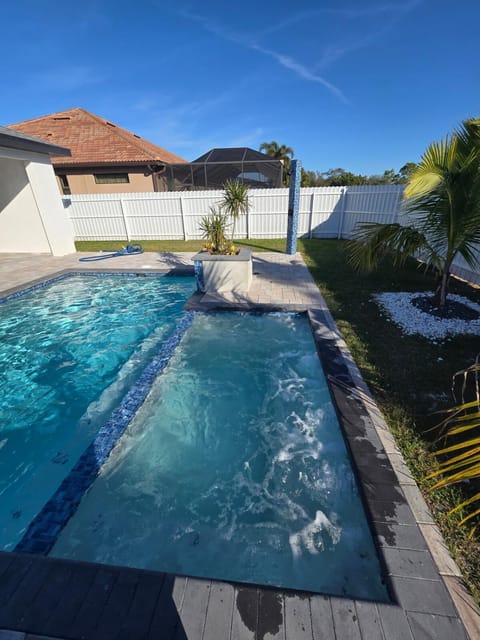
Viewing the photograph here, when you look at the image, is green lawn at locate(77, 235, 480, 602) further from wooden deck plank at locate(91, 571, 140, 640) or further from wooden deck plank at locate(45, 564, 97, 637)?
wooden deck plank at locate(45, 564, 97, 637)

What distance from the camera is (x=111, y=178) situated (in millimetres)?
16359

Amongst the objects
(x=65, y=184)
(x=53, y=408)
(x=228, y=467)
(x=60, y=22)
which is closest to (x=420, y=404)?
(x=228, y=467)

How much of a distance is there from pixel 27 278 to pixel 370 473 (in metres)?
9.10

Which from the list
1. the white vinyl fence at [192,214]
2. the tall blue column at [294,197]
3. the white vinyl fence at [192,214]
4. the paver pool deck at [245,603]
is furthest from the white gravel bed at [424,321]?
the white vinyl fence at [192,214]

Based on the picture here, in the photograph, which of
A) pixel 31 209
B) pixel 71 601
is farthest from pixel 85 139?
pixel 71 601

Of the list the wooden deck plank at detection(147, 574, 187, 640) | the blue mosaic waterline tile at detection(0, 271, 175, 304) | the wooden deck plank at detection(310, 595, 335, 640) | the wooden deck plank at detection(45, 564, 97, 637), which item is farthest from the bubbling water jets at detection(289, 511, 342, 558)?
the blue mosaic waterline tile at detection(0, 271, 175, 304)

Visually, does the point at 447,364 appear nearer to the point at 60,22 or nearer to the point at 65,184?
the point at 60,22

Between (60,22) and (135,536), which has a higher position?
(60,22)

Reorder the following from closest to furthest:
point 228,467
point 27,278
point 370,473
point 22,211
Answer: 1. point 370,473
2. point 228,467
3. point 27,278
4. point 22,211

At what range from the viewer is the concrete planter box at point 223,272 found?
5977mm

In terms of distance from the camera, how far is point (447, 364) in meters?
3.42

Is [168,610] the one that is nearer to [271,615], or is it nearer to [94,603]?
[94,603]

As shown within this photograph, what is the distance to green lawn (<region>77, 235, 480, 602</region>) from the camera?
6.11 ft

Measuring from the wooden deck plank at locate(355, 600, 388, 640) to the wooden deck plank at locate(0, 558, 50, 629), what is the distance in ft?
5.31
